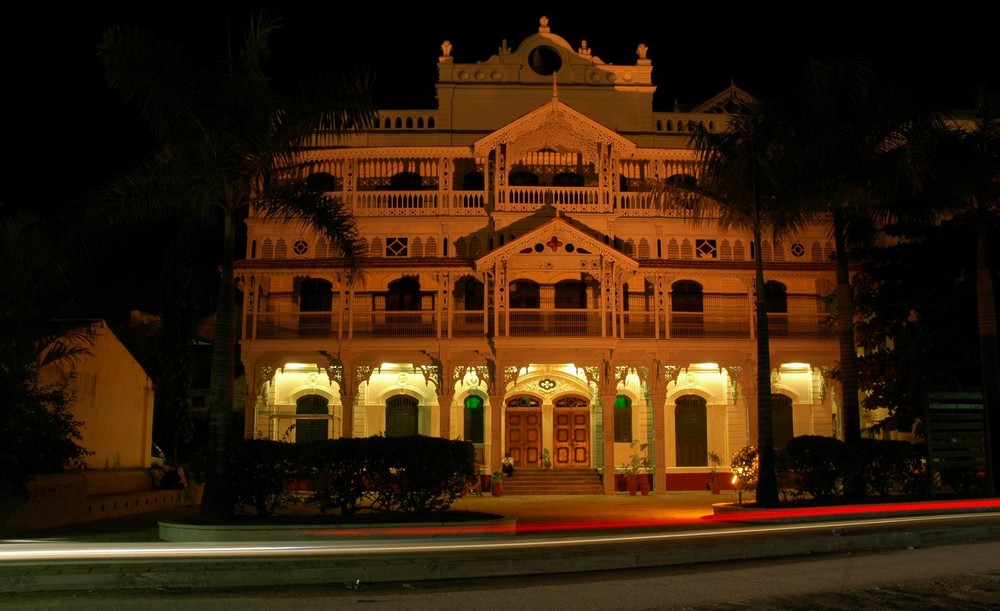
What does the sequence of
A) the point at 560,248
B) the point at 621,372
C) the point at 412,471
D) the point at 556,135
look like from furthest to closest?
1. the point at 556,135
2. the point at 621,372
3. the point at 560,248
4. the point at 412,471

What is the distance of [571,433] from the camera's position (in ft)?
103

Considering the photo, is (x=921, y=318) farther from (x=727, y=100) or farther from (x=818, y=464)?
(x=727, y=100)

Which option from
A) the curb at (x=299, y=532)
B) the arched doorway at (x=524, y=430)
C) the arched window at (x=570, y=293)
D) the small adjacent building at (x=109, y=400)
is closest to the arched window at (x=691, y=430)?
the arched doorway at (x=524, y=430)

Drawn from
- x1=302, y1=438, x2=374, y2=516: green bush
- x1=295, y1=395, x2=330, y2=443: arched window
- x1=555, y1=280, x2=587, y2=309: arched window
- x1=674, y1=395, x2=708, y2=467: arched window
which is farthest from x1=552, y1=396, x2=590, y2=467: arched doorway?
x1=302, y1=438, x2=374, y2=516: green bush

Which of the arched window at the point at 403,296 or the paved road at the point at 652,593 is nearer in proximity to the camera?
the paved road at the point at 652,593

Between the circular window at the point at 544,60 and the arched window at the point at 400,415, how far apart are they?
12.6m

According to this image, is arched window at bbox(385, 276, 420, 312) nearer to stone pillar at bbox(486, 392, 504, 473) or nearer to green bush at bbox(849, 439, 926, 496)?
stone pillar at bbox(486, 392, 504, 473)

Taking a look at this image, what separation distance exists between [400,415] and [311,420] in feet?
9.62

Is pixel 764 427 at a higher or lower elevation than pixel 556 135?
lower

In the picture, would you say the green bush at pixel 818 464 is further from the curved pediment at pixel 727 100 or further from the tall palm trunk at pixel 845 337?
the curved pediment at pixel 727 100

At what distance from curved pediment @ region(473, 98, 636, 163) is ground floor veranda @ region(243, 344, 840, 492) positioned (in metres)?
7.00

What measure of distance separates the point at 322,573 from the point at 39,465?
8.83m

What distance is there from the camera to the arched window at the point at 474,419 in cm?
3119

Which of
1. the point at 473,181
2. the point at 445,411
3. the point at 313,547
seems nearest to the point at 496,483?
the point at 445,411
